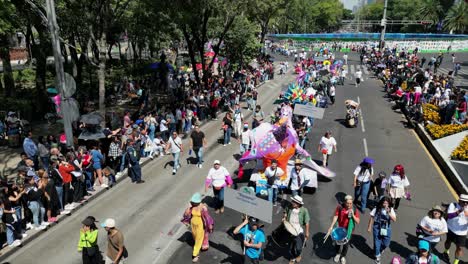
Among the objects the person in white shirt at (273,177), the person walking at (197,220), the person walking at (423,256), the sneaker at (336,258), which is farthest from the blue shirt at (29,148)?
the person walking at (423,256)

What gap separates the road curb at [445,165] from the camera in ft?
43.0

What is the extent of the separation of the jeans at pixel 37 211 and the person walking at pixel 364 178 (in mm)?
8413

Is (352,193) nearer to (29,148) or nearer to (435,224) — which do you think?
(435,224)

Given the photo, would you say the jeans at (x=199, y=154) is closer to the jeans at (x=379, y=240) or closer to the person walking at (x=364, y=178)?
the person walking at (x=364, y=178)

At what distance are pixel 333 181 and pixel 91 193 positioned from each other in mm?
7916

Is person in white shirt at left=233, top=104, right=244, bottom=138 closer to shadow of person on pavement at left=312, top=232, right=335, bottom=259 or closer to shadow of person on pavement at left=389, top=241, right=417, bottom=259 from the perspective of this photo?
shadow of person on pavement at left=312, top=232, right=335, bottom=259

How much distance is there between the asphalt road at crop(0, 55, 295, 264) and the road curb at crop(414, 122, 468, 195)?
300 inches

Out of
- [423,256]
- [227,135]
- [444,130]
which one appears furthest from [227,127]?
[423,256]

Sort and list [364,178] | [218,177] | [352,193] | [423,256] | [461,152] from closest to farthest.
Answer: [423,256], [218,177], [364,178], [352,193], [461,152]

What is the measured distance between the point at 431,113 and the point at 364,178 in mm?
11396

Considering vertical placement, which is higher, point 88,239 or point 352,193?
point 88,239

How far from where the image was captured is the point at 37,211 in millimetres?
10305

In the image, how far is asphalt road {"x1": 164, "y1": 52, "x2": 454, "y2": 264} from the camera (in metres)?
9.57

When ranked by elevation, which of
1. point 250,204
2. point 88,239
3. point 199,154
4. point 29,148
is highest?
point 250,204
